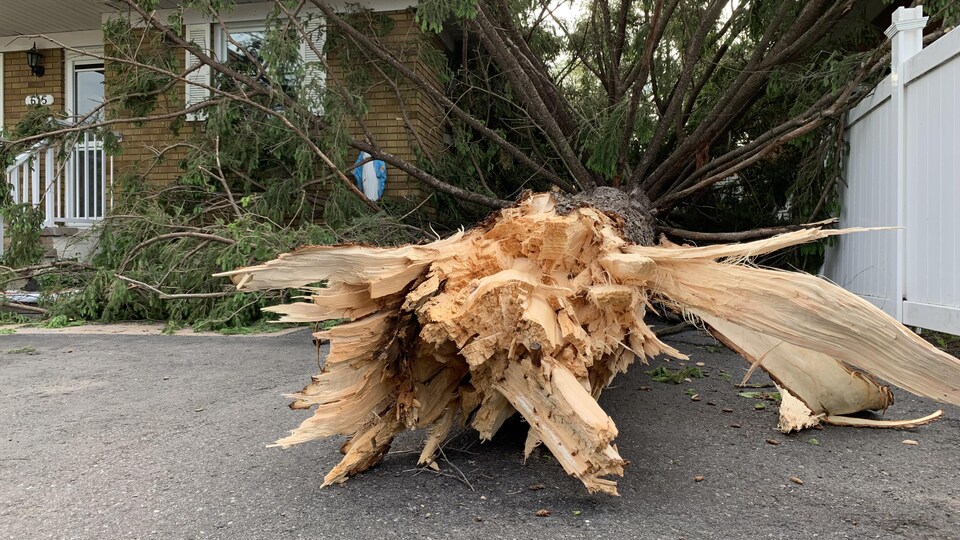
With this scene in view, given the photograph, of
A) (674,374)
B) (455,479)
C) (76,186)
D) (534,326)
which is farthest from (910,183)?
(76,186)

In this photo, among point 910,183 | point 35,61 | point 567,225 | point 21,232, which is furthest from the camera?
point 35,61

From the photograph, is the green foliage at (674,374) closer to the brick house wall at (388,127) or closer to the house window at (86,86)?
the brick house wall at (388,127)

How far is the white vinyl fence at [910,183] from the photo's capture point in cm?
328

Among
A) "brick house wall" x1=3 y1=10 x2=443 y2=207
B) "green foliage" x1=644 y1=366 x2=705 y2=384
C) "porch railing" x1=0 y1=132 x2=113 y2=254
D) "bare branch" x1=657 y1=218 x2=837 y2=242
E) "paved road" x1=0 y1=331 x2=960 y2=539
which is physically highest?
"brick house wall" x1=3 y1=10 x2=443 y2=207

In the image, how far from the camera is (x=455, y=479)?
82.4 inches

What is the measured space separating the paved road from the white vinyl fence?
2.36 feet

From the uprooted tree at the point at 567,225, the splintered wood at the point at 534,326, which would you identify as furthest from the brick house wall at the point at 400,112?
the splintered wood at the point at 534,326

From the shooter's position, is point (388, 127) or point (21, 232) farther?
point (388, 127)

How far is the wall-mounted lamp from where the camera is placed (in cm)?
1034

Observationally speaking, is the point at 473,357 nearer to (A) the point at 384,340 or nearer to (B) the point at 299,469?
(A) the point at 384,340

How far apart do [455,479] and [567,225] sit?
1.03 meters

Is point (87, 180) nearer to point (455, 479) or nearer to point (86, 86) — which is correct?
point (86, 86)

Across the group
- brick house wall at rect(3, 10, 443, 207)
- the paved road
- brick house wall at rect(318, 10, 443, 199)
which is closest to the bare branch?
the paved road

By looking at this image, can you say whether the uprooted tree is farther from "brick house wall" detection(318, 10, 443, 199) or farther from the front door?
the front door
